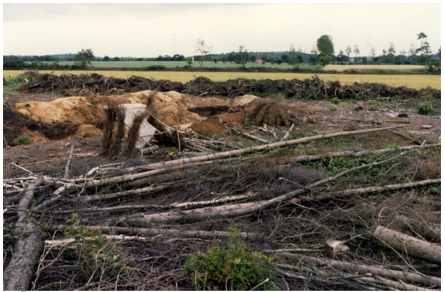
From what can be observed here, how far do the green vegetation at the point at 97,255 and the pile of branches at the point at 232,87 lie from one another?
2032 centimetres

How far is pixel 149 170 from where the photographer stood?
7.17 metres

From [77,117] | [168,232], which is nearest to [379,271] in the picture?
[168,232]

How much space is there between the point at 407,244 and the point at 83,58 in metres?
46.7

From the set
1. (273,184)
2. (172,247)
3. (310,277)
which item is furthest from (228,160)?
(310,277)

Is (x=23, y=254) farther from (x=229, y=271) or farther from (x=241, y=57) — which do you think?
(x=241, y=57)

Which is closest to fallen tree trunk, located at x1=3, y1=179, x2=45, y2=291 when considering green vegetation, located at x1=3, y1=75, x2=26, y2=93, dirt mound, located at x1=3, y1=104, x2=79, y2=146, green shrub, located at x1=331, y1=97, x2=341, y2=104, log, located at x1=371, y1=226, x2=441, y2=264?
log, located at x1=371, y1=226, x2=441, y2=264

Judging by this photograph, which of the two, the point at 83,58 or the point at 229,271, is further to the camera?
the point at 83,58

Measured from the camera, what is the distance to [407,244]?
16.7 feet

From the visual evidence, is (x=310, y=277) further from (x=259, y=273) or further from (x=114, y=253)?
(x=114, y=253)

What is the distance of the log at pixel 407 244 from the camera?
4934mm

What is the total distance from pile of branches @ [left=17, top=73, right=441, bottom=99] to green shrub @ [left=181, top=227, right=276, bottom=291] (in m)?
20.3

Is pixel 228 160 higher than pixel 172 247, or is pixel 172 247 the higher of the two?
pixel 228 160

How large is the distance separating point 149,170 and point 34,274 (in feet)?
9.99

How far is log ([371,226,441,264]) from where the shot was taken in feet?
16.2
